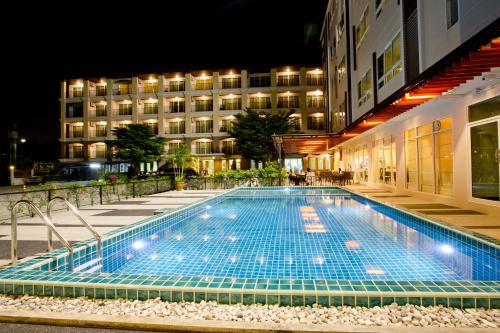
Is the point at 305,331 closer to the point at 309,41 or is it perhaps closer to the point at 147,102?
the point at 309,41

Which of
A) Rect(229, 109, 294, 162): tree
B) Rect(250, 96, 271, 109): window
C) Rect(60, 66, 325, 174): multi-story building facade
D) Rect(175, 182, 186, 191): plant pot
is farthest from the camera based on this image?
Rect(250, 96, 271, 109): window

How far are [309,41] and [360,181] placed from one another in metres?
21.8

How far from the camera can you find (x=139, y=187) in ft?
48.1

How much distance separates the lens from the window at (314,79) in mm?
36094

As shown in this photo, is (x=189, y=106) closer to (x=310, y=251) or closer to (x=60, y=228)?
(x=60, y=228)

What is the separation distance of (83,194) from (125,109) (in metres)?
31.5

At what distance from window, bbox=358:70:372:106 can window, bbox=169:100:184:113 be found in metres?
25.5

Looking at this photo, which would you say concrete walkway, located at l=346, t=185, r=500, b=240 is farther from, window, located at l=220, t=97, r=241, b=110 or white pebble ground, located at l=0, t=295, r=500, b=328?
window, located at l=220, t=97, r=241, b=110

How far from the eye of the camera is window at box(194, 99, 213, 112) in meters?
38.3

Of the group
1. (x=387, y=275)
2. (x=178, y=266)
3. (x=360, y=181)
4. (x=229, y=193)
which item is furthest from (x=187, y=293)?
(x=360, y=181)

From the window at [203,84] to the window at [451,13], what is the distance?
31.8m

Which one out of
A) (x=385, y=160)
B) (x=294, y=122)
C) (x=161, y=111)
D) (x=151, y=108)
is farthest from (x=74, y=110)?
(x=385, y=160)

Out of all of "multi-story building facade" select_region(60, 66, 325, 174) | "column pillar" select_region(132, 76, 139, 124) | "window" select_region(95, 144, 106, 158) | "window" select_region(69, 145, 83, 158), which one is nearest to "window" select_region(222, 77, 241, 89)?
"multi-story building facade" select_region(60, 66, 325, 174)

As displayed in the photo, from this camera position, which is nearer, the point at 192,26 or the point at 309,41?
the point at 309,41
